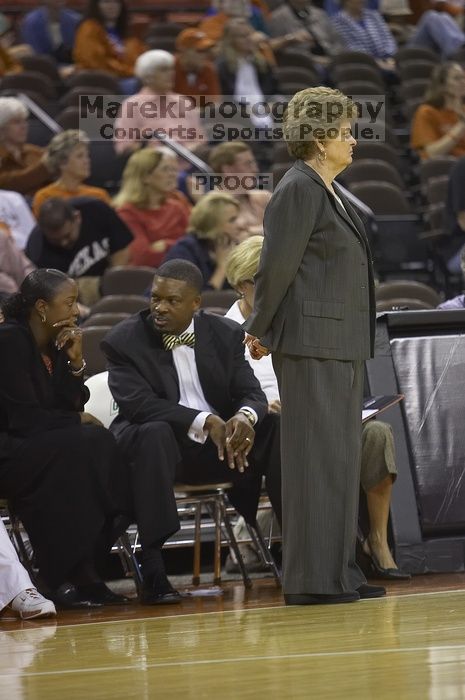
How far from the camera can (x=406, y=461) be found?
17.7 feet

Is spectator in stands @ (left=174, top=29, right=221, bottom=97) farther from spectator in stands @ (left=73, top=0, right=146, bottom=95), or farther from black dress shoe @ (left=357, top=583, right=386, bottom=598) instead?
black dress shoe @ (left=357, top=583, right=386, bottom=598)

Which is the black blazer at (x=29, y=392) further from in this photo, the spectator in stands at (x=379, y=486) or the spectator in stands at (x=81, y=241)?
the spectator in stands at (x=81, y=241)

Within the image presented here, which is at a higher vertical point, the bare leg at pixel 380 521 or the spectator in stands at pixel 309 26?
the spectator in stands at pixel 309 26

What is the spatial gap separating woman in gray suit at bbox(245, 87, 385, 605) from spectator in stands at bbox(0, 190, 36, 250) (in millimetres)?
3494

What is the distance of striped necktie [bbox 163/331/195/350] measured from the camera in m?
5.24

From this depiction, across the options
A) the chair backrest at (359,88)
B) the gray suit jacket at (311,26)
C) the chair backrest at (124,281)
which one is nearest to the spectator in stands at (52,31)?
the gray suit jacket at (311,26)

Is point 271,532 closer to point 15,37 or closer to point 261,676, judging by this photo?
point 261,676

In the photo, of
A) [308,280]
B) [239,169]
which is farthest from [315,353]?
[239,169]

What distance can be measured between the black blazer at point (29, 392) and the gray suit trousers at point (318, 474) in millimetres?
895

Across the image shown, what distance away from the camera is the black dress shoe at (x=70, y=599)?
4852 mm

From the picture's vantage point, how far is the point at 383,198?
363 inches

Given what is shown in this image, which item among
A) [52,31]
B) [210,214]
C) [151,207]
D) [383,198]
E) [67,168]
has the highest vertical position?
[52,31]

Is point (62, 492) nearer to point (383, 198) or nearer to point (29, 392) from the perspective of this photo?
point (29, 392)

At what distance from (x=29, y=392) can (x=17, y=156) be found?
3.90 metres
